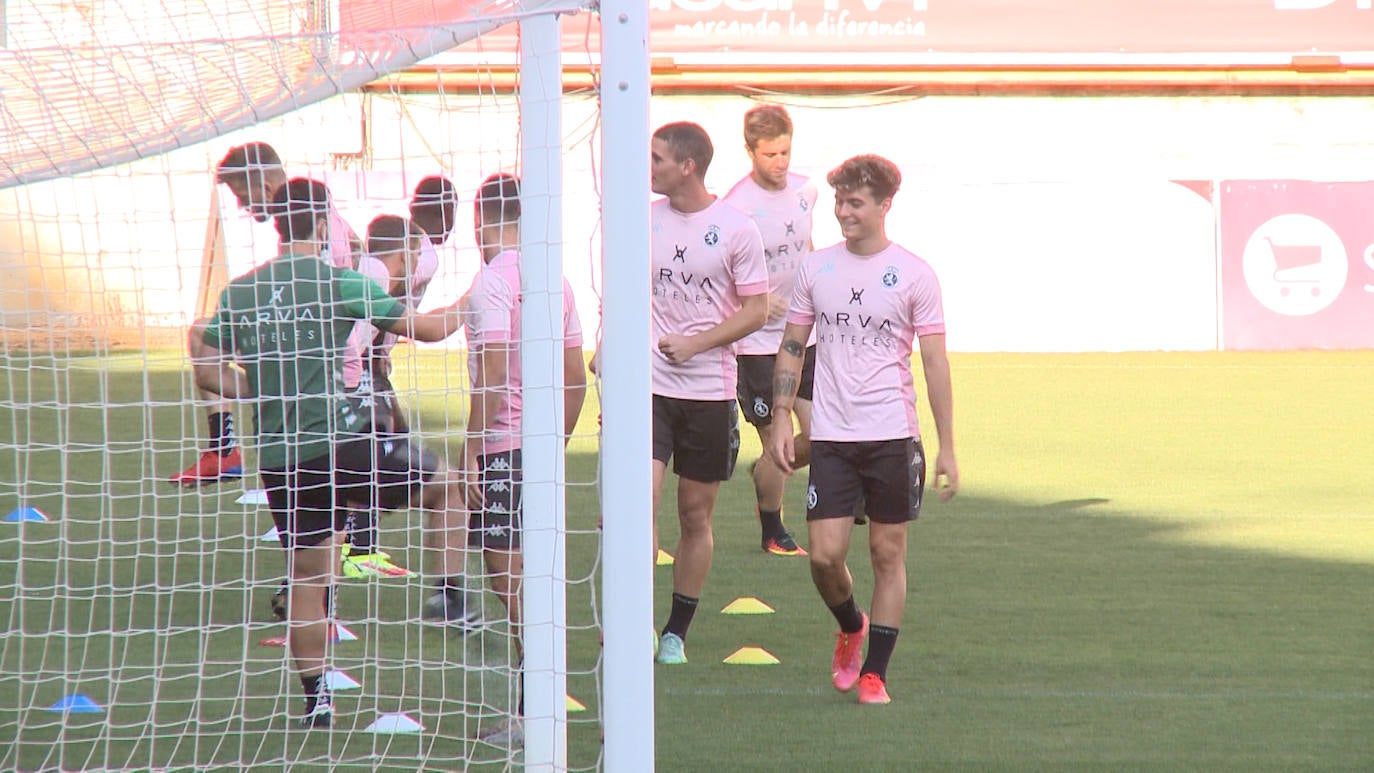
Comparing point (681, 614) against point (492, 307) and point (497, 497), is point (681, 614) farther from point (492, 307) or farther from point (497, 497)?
point (492, 307)

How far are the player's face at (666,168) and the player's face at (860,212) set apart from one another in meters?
0.70

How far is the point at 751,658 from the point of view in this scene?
246 inches

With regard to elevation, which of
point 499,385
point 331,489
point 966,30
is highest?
point 966,30

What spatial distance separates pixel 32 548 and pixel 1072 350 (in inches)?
557

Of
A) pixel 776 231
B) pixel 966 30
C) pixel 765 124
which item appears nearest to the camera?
pixel 765 124

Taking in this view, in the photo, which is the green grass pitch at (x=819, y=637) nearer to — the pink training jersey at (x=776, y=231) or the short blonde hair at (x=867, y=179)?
the pink training jersey at (x=776, y=231)

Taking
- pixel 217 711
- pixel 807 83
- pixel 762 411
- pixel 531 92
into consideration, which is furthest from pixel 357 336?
pixel 807 83

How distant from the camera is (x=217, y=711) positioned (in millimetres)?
5582

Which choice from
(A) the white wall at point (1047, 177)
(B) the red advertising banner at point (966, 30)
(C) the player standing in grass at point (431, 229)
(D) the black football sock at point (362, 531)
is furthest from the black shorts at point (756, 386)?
(B) the red advertising banner at point (966, 30)

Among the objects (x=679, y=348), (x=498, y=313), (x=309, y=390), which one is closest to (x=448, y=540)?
(x=679, y=348)

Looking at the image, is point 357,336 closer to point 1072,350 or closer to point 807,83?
point 1072,350

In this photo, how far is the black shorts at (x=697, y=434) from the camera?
6309 millimetres

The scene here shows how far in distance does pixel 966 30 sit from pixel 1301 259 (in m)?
5.57

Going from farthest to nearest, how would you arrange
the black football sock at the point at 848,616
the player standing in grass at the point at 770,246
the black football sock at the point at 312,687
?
the player standing in grass at the point at 770,246
the black football sock at the point at 848,616
the black football sock at the point at 312,687
